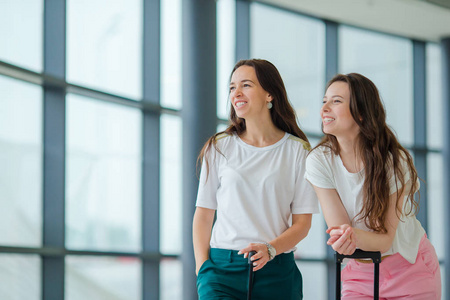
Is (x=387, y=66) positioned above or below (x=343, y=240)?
above

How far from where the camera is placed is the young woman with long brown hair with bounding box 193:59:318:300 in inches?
94.7

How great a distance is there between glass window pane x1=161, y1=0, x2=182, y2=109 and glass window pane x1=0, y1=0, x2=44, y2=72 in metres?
1.45

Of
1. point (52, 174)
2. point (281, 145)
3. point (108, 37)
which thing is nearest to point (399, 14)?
point (108, 37)

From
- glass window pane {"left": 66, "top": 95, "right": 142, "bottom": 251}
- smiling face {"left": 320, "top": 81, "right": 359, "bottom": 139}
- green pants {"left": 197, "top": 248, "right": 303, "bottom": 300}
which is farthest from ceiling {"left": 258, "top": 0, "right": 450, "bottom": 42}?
green pants {"left": 197, "top": 248, "right": 303, "bottom": 300}

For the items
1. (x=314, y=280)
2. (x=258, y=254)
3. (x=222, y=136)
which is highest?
(x=222, y=136)

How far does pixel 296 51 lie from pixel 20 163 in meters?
3.69

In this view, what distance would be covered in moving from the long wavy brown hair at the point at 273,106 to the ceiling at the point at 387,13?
4.12 m

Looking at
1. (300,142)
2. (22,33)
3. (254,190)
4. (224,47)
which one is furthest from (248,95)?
(224,47)

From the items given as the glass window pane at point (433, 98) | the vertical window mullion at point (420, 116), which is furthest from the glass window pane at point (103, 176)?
the glass window pane at point (433, 98)

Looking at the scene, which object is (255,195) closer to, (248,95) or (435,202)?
(248,95)

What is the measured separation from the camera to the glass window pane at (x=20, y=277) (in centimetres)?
407

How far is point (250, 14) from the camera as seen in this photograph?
6.31m

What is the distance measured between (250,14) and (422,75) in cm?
301

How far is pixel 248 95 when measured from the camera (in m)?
2.54
